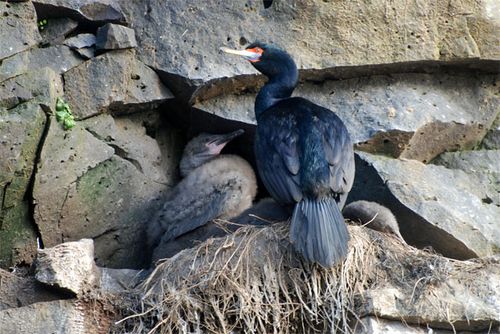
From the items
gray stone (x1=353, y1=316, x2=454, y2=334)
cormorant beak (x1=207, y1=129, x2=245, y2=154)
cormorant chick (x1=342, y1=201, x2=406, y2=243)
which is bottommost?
gray stone (x1=353, y1=316, x2=454, y2=334)

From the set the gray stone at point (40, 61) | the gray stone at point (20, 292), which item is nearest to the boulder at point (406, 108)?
the gray stone at point (40, 61)

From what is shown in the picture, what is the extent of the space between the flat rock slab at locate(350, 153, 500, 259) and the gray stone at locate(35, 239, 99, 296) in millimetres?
2407

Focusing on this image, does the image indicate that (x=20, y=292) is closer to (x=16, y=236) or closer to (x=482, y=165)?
(x=16, y=236)

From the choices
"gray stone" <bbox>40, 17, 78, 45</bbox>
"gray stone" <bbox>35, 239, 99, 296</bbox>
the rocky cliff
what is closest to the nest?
the rocky cliff

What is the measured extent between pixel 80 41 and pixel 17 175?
134cm

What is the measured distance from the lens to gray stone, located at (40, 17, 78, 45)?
897cm

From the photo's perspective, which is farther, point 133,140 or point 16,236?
point 133,140

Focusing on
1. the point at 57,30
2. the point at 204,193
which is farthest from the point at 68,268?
the point at 57,30

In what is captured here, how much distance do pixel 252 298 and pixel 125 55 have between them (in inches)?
104

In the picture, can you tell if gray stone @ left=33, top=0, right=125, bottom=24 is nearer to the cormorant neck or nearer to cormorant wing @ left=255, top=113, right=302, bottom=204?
the cormorant neck

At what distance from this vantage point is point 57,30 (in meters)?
9.02

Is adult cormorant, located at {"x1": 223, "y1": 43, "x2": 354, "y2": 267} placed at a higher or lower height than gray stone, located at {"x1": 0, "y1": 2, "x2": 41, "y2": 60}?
lower

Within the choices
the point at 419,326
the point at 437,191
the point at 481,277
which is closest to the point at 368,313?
the point at 419,326

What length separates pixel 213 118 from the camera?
9.30m
